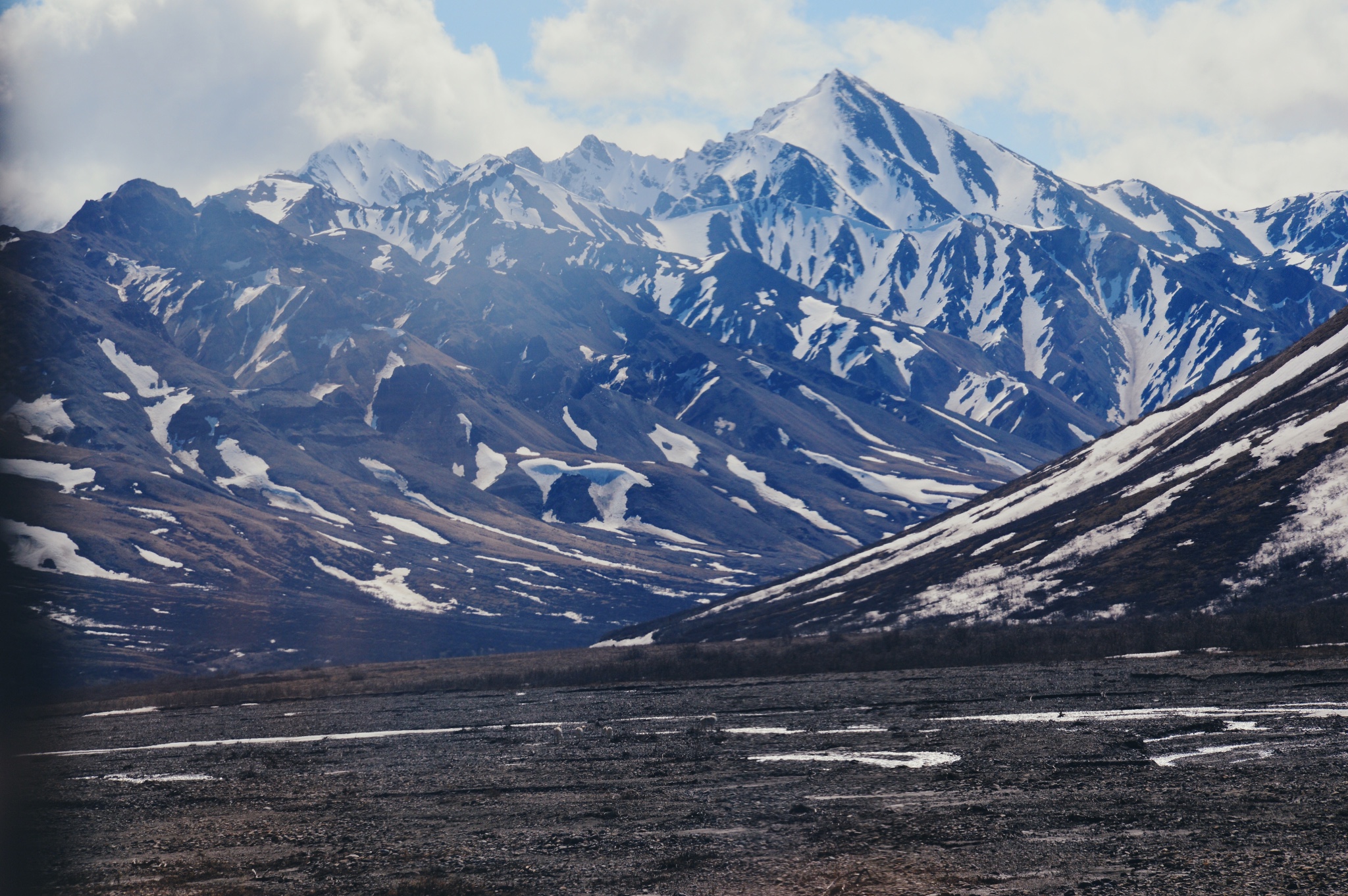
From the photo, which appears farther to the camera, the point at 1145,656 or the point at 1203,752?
the point at 1145,656

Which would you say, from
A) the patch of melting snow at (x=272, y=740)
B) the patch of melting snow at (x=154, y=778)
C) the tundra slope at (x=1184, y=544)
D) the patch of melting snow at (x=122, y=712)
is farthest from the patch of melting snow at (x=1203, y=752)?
the patch of melting snow at (x=122, y=712)

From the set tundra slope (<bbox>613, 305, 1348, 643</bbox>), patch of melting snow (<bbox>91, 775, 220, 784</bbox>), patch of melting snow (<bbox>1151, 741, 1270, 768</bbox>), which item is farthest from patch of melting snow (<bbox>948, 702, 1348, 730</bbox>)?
tundra slope (<bbox>613, 305, 1348, 643</bbox>)

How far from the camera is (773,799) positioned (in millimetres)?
50250

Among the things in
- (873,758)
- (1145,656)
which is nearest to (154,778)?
(873,758)

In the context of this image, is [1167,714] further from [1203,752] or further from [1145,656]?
[1145,656]

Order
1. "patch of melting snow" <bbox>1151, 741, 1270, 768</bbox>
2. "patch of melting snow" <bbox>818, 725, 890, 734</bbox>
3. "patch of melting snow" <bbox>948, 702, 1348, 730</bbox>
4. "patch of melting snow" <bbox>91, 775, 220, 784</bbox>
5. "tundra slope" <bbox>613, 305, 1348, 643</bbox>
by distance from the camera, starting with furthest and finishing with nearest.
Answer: "tundra slope" <bbox>613, 305, 1348, 643</bbox> → "patch of melting snow" <bbox>818, 725, 890, 734</bbox> → "patch of melting snow" <bbox>91, 775, 220, 784</bbox> → "patch of melting snow" <bbox>948, 702, 1348, 730</bbox> → "patch of melting snow" <bbox>1151, 741, 1270, 768</bbox>

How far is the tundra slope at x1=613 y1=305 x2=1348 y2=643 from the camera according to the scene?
141m

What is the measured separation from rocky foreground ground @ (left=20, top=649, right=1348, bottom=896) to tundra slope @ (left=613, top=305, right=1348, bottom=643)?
50416mm

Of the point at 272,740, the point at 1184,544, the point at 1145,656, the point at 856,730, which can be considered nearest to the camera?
the point at 856,730

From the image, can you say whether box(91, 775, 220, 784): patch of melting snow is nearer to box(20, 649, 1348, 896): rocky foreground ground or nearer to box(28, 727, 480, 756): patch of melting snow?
box(20, 649, 1348, 896): rocky foreground ground

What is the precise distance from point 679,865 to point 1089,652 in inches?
3461

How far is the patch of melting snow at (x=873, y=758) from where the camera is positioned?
5741cm

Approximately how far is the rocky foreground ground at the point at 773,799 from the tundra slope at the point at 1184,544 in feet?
165

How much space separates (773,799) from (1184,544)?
122 metres
